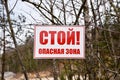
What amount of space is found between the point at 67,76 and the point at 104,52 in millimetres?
915

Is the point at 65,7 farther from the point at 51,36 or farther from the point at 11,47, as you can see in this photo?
the point at 51,36

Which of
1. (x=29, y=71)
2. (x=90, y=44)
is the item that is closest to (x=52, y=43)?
(x=90, y=44)

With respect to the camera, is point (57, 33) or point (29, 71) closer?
point (57, 33)

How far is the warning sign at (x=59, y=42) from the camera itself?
3133 mm

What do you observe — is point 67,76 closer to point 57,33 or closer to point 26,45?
point 26,45

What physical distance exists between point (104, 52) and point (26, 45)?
177 cm

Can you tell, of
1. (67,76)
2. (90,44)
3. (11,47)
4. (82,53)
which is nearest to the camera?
(82,53)

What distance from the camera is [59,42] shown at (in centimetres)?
314

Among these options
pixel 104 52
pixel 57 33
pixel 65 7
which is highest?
pixel 65 7

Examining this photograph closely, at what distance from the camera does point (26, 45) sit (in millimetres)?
5742

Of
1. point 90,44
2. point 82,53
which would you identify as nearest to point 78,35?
point 82,53

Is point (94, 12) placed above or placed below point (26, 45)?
above

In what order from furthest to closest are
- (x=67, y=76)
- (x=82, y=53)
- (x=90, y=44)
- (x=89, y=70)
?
(x=67, y=76), (x=89, y=70), (x=90, y=44), (x=82, y=53)

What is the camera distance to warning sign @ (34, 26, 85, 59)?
313 cm
